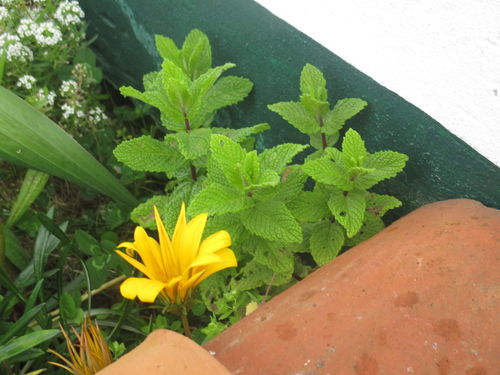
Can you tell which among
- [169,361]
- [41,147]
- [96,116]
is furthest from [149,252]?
[96,116]

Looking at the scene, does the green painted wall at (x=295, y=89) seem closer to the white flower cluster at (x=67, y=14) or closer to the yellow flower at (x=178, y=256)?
the white flower cluster at (x=67, y=14)

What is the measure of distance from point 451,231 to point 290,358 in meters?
0.39

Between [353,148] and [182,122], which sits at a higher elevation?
[353,148]

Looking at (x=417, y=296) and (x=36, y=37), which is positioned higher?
(x=417, y=296)

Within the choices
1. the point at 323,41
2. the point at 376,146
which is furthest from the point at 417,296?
A: the point at 323,41

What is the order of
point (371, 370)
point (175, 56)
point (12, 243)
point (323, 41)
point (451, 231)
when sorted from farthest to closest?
point (12, 243) < point (175, 56) < point (323, 41) < point (451, 231) < point (371, 370)

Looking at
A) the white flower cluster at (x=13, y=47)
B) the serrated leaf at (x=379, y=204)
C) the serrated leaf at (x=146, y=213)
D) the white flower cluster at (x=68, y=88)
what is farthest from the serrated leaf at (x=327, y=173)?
the white flower cluster at (x=13, y=47)

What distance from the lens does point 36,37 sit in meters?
1.88

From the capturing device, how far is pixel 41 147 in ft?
5.50

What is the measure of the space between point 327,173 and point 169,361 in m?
0.59

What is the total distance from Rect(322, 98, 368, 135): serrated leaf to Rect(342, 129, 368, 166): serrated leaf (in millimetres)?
132

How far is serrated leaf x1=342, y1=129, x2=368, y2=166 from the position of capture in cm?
122

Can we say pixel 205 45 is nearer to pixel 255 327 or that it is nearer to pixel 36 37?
pixel 36 37

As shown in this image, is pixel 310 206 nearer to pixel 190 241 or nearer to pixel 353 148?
pixel 353 148
